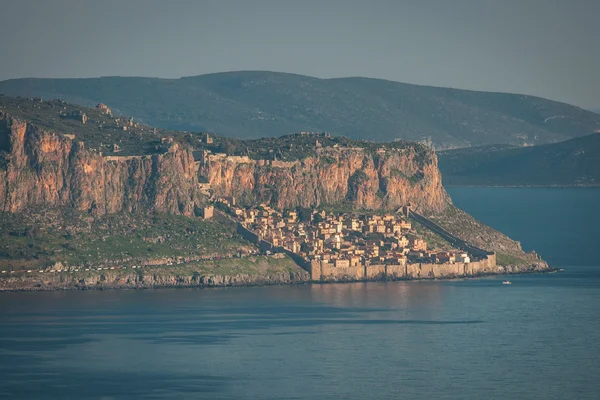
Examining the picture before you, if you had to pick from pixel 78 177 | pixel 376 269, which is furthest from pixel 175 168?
pixel 376 269

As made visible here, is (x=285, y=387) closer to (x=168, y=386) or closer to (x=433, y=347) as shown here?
(x=168, y=386)

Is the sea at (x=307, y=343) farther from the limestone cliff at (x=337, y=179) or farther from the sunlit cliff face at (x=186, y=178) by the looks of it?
the limestone cliff at (x=337, y=179)

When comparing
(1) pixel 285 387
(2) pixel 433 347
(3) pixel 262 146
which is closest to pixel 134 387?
(1) pixel 285 387

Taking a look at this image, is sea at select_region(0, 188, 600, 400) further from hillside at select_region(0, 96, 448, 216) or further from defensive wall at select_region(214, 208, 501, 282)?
hillside at select_region(0, 96, 448, 216)

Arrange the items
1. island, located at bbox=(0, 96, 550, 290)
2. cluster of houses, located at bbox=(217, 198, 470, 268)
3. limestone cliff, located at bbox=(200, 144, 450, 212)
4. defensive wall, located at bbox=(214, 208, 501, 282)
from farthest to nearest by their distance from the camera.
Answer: limestone cliff, located at bbox=(200, 144, 450, 212) < cluster of houses, located at bbox=(217, 198, 470, 268) < defensive wall, located at bbox=(214, 208, 501, 282) < island, located at bbox=(0, 96, 550, 290)

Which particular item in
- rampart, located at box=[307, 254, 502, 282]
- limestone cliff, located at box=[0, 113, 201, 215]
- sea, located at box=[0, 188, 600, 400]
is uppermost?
limestone cliff, located at box=[0, 113, 201, 215]

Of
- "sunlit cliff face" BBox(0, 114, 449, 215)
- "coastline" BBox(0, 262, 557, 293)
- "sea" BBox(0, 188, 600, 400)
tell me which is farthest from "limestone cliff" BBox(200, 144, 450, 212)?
"sea" BBox(0, 188, 600, 400)

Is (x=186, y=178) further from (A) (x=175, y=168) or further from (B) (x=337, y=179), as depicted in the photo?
(B) (x=337, y=179)

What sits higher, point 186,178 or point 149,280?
point 186,178
